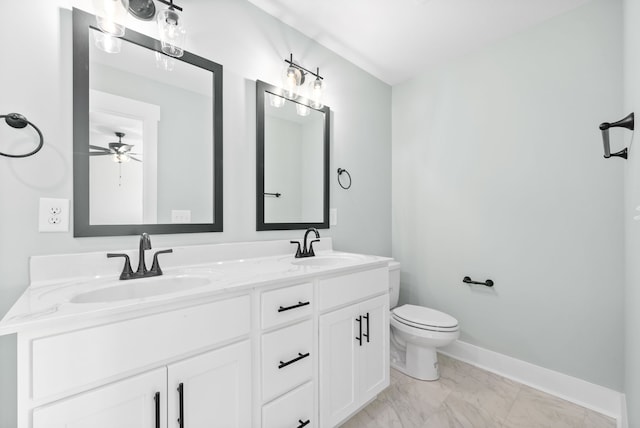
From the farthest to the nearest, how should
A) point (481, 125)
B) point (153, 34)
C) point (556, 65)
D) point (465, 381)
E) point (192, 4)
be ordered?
1. point (481, 125)
2. point (465, 381)
3. point (556, 65)
4. point (192, 4)
5. point (153, 34)

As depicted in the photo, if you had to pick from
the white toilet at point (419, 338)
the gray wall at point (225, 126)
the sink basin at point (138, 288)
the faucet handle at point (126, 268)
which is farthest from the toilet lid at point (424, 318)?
the faucet handle at point (126, 268)

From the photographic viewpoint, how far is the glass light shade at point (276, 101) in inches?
68.7

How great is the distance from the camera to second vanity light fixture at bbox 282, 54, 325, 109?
70.6 inches

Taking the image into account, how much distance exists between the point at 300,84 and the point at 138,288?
1503 mm

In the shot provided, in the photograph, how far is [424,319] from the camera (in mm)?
1909

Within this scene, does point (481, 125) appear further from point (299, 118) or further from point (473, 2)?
point (299, 118)

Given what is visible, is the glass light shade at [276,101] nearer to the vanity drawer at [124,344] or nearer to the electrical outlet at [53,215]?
the electrical outlet at [53,215]

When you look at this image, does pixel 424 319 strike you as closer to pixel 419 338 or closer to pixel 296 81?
pixel 419 338

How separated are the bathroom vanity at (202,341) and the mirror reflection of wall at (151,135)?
0.23m

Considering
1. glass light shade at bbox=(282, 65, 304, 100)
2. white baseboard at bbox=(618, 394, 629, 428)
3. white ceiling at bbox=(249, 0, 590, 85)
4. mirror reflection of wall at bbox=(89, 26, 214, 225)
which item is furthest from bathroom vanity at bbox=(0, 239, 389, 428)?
white ceiling at bbox=(249, 0, 590, 85)

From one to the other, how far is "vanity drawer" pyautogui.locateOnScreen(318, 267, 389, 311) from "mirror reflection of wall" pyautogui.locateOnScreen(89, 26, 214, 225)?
0.73 metres

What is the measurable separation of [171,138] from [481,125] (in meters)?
2.12

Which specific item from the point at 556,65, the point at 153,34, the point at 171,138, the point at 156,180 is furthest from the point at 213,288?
the point at 556,65

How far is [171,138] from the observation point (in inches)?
54.3
